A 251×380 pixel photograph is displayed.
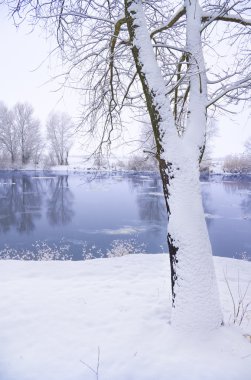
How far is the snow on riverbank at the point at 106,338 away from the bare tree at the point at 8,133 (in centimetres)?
5048

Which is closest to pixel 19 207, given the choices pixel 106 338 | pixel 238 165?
pixel 106 338

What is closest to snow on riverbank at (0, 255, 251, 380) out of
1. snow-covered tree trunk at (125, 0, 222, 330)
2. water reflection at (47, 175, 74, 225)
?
snow-covered tree trunk at (125, 0, 222, 330)

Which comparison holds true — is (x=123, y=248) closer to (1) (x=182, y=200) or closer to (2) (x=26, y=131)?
(1) (x=182, y=200)

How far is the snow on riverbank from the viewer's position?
2.78 metres

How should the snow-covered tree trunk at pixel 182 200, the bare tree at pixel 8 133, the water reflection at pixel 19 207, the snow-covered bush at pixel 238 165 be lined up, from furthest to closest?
the bare tree at pixel 8 133 < the snow-covered bush at pixel 238 165 < the water reflection at pixel 19 207 < the snow-covered tree trunk at pixel 182 200

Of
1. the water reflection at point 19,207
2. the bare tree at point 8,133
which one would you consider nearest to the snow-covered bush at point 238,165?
the water reflection at point 19,207

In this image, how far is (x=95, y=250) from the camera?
12477 millimetres

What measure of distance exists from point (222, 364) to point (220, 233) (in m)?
13.2

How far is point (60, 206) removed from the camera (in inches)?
885

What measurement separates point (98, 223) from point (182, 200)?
47.1 feet

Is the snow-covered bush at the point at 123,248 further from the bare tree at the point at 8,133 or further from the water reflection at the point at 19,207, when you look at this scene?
the bare tree at the point at 8,133

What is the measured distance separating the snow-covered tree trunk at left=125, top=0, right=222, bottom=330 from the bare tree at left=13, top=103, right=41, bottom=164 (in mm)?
52616

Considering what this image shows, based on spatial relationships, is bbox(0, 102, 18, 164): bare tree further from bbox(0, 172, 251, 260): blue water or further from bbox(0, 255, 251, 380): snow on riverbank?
bbox(0, 255, 251, 380): snow on riverbank

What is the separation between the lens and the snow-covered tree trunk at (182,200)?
3287 millimetres
